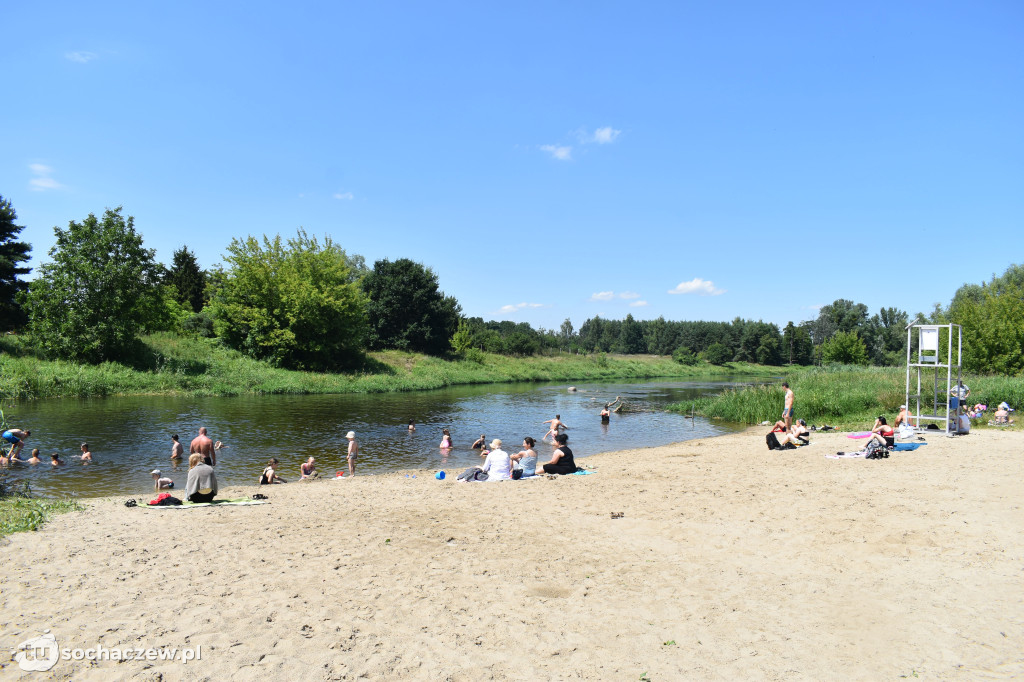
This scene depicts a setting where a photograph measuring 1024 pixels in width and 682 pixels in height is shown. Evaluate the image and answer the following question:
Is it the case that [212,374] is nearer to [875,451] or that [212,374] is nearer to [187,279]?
[187,279]

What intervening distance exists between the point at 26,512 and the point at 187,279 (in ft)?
186

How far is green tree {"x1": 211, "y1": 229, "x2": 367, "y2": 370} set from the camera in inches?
1891

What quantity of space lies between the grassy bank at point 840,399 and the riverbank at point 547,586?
51.9 ft

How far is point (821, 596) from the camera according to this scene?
648 cm

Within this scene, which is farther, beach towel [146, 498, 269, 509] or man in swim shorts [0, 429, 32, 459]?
man in swim shorts [0, 429, 32, 459]

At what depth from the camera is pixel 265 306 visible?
4866 centimetres

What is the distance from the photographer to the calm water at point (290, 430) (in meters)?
16.2

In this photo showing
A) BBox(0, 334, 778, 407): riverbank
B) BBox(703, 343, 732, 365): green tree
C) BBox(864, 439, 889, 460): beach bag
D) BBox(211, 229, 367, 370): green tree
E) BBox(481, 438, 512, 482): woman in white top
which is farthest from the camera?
BBox(703, 343, 732, 365): green tree

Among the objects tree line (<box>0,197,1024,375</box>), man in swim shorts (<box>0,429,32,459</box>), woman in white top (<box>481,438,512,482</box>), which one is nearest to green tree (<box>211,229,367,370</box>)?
tree line (<box>0,197,1024,375</box>)

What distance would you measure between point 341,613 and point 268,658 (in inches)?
37.6

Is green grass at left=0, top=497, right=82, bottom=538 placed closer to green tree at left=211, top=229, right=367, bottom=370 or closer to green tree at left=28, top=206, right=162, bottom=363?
green tree at left=28, top=206, right=162, bottom=363

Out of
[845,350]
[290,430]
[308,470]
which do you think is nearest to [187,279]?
[290,430]

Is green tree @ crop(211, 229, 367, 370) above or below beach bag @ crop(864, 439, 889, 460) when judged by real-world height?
above

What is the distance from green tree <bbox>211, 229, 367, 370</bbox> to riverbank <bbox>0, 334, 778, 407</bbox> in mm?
2173
